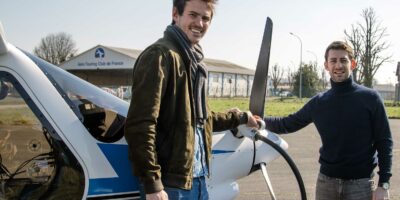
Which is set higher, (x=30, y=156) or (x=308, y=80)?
(x=308, y=80)

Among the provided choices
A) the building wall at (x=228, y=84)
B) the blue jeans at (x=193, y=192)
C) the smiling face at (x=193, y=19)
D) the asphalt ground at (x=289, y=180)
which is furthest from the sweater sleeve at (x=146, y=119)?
the building wall at (x=228, y=84)

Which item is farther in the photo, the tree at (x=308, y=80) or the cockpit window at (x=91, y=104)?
the tree at (x=308, y=80)

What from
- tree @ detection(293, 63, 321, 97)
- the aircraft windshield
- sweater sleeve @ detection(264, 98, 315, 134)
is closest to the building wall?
tree @ detection(293, 63, 321, 97)

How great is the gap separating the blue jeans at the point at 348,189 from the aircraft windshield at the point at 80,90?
162cm

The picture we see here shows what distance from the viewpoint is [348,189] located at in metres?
3.32

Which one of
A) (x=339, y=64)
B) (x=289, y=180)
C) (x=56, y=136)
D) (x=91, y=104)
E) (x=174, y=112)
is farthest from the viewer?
(x=289, y=180)

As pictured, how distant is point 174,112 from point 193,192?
17.0 inches

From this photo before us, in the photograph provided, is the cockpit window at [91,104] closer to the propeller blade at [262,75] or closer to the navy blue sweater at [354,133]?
the propeller blade at [262,75]

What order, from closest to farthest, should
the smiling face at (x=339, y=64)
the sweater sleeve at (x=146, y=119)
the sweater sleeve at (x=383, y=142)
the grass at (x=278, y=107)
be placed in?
the sweater sleeve at (x=146, y=119) < the sweater sleeve at (x=383, y=142) < the smiling face at (x=339, y=64) < the grass at (x=278, y=107)

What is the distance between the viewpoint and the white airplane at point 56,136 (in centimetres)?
240

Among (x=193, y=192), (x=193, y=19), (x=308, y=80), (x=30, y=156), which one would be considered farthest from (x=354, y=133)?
(x=308, y=80)

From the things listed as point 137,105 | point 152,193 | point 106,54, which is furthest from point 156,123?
point 106,54

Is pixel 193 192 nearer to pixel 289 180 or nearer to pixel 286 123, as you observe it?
pixel 286 123

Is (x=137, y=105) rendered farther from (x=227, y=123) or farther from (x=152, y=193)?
(x=227, y=123)
